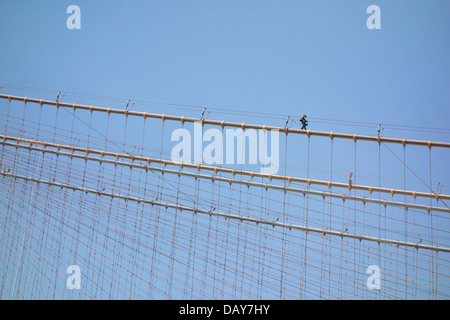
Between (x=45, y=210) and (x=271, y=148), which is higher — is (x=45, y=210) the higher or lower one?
the lower one

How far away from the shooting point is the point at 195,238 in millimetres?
11250

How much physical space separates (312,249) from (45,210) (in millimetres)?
4009

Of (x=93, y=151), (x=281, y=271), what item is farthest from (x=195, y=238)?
(x=93, y=151)

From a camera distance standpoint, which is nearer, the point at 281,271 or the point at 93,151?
the point at 281,271

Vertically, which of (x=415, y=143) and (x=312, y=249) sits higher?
(x=415, y=143)
